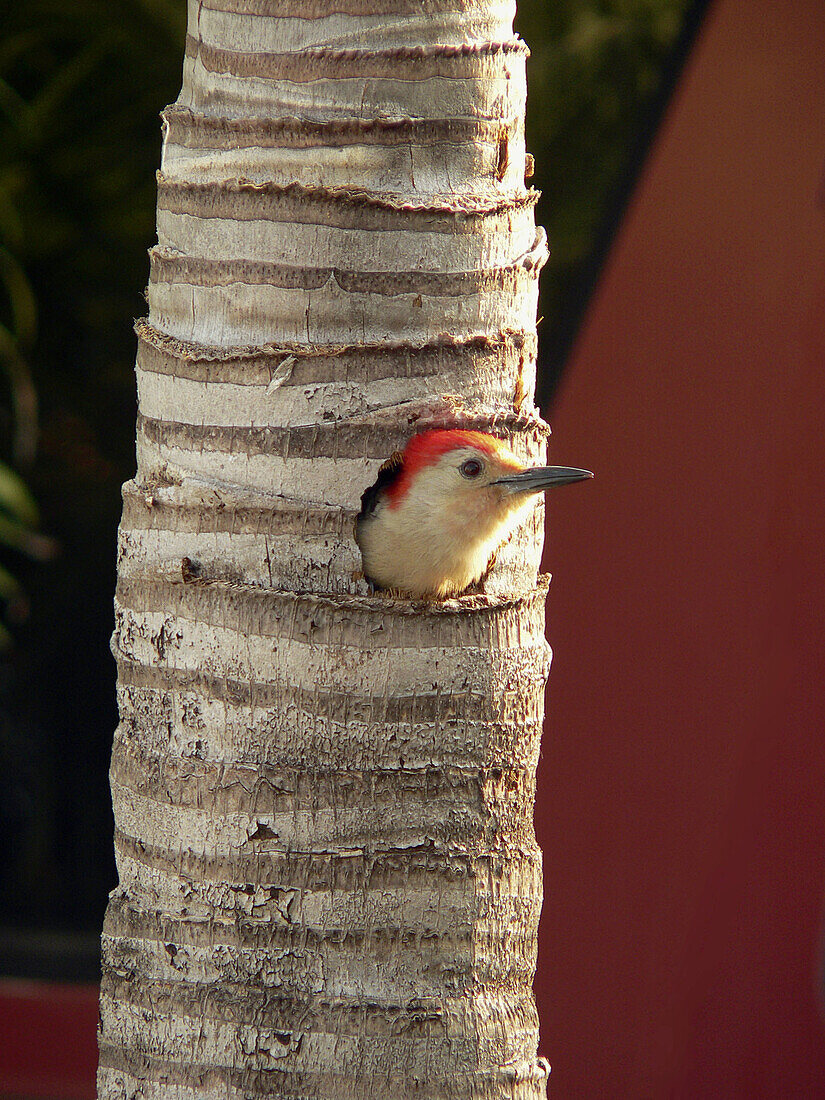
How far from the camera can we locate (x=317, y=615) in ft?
6.29

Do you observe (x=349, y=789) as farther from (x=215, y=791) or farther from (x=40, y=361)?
(x=40, y=361)

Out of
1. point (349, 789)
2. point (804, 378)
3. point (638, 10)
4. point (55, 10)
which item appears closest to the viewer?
point (349, 789)

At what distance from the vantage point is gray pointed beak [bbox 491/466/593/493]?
2139 millimetres

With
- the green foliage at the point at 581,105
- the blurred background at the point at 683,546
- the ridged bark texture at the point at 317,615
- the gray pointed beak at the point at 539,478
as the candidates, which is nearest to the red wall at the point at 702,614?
the blurred background at the point at 683,546

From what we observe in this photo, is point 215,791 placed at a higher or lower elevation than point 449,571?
lower

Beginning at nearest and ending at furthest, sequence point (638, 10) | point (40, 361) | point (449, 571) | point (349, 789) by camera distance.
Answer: point (349, 789)
point (449, 571)
point (638, 10)
point (40, 361)

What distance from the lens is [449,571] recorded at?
2.13 metres

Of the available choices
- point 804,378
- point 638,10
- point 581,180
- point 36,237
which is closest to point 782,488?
point 804,378

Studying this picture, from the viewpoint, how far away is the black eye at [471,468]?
209 cm

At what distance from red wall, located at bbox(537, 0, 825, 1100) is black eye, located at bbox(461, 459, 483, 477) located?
2.56 m

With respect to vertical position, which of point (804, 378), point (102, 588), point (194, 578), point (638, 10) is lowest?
point (194, 578)

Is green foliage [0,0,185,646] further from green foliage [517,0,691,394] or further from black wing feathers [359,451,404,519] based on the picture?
black wing feathers [359,451,404,519]

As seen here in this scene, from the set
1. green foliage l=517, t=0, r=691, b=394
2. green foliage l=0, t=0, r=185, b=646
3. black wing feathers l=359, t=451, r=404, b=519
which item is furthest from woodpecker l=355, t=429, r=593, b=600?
green foliage l=0, t=0, r=185, b=646

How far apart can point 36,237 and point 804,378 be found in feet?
11.1
